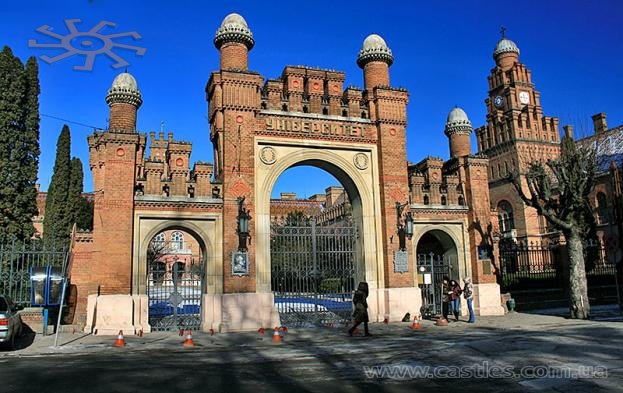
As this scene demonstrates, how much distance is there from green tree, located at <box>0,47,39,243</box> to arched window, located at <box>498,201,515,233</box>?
4269 cm

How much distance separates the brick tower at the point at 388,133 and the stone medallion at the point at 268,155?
14.1 feet

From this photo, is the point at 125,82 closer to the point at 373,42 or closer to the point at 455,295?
the point at 373,42

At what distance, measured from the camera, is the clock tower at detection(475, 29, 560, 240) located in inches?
1906

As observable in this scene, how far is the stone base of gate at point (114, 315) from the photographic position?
15539mm

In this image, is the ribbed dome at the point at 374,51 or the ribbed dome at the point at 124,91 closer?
the ribbed dome at the point at 124,91

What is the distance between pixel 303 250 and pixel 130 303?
623cm

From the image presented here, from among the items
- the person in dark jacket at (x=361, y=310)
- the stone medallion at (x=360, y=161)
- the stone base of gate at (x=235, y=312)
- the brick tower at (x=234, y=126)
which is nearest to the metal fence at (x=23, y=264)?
the stone base of gate at (x=235, y=312)

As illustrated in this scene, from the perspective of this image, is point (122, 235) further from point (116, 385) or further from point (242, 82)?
point (116, 385)

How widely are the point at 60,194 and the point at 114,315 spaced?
41.4ft

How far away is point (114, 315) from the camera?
1569 centimetres

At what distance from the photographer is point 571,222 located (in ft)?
58.7

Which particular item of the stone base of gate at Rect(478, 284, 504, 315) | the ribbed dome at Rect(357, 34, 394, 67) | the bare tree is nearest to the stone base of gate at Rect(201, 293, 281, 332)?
the stone base of gate at Rect(478, 284, 504, 315)

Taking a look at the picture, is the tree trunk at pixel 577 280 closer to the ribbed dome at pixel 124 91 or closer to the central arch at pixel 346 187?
the central arch at pixel 346 187

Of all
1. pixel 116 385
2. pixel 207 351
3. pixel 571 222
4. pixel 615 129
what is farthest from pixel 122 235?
pixel 615 129
